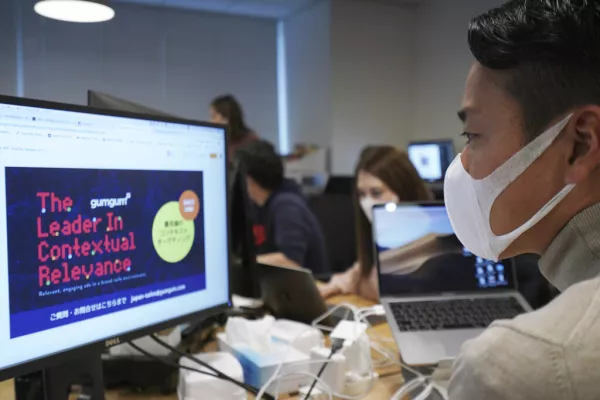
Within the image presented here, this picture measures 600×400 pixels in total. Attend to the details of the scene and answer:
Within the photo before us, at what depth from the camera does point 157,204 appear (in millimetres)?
834

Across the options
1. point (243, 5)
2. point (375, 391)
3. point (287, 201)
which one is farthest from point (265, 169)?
point (243, 5)

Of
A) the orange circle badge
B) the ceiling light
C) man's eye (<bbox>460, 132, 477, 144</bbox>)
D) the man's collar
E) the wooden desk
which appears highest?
the ceiling light

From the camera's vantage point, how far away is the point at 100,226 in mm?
741

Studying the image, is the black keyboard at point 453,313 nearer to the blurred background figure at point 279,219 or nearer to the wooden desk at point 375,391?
the wooden desk at point 375,391

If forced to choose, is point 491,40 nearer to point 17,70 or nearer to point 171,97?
point 17,70

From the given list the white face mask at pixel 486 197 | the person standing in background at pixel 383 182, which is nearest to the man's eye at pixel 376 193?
the person standing in background at pixel 383 182

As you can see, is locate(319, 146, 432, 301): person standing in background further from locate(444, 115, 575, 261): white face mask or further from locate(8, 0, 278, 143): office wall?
locate(8, 0, 278, 143): office wall

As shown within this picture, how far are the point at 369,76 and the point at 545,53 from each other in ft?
13.5

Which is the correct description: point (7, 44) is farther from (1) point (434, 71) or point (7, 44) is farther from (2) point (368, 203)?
(1) point (434, 71)

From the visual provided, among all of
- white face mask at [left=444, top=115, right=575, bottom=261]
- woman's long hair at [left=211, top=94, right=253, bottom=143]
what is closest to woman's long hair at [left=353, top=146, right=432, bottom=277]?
white face mask at [left=444, top=115, right=575, bottom=261]

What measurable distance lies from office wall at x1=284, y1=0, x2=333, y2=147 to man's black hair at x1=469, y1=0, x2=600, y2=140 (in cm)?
387

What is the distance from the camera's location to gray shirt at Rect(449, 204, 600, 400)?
0.43 meters

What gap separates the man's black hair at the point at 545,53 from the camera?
0.53 metres

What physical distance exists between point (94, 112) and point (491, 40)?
51 centimetres
